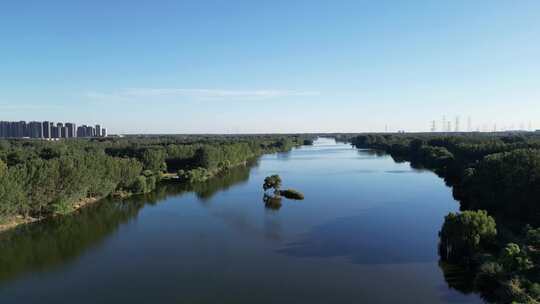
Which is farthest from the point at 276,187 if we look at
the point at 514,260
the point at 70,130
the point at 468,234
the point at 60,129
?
the point at 70,130

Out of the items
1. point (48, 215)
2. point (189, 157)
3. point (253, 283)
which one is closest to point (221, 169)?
point (189, 157)

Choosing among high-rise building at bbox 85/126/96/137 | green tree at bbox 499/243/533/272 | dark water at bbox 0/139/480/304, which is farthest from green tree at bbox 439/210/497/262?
high-rise building at bbox 85/126/96/137

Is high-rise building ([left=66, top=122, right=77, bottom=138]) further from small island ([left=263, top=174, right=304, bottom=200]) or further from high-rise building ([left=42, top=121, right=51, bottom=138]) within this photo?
small island ([left=263, top=174, right=304, bottom=200])

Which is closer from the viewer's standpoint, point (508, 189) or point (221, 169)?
point (508, 189)

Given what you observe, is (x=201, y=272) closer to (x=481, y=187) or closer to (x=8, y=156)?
(x=481, y=187)

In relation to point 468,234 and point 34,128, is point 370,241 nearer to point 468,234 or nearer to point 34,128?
point 468,234

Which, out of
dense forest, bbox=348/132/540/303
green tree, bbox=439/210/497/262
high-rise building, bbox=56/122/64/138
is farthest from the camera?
high-rise building, bbox=56/122/64/138
